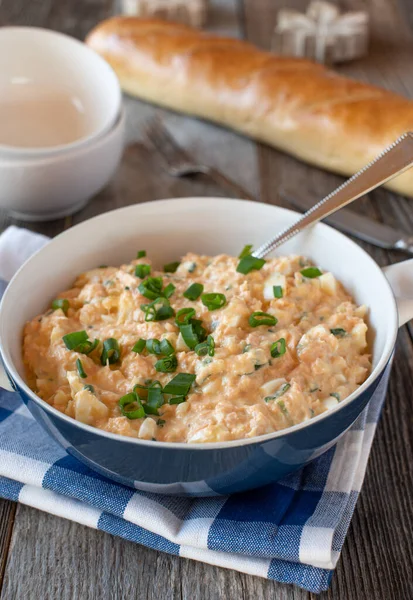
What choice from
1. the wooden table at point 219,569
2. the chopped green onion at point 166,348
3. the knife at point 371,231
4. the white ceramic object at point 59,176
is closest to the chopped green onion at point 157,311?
the chopped green onion at point 166,348

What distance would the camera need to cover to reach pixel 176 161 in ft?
10.8

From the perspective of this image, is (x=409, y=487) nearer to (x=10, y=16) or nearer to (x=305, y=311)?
(x=305, y=311)

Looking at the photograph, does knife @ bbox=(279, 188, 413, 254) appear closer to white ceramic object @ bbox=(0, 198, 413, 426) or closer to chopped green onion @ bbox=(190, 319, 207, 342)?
white ceramic object @ bbox=(0, 198, 413, 426)

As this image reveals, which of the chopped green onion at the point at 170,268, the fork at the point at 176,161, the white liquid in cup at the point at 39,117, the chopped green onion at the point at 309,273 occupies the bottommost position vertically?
the fork at the point at 176,161

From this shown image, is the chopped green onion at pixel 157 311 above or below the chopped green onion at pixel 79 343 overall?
above

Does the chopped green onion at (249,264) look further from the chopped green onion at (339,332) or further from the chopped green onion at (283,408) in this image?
the chopped green onion at (283,408)

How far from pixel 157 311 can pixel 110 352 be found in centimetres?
18

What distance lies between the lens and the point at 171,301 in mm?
2117

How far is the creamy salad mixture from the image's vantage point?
1755 mm

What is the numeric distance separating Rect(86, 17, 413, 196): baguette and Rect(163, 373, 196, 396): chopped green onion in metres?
1.61

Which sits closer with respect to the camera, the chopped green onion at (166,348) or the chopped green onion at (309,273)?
the chopped green onion at (166,348)

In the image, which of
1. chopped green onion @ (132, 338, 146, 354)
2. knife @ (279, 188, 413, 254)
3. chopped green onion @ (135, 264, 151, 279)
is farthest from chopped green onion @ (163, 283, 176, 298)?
knife @ (279, 188, 413, 254)

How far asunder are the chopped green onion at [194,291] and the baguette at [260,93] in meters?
1.29

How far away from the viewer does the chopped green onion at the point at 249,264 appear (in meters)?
2.17
